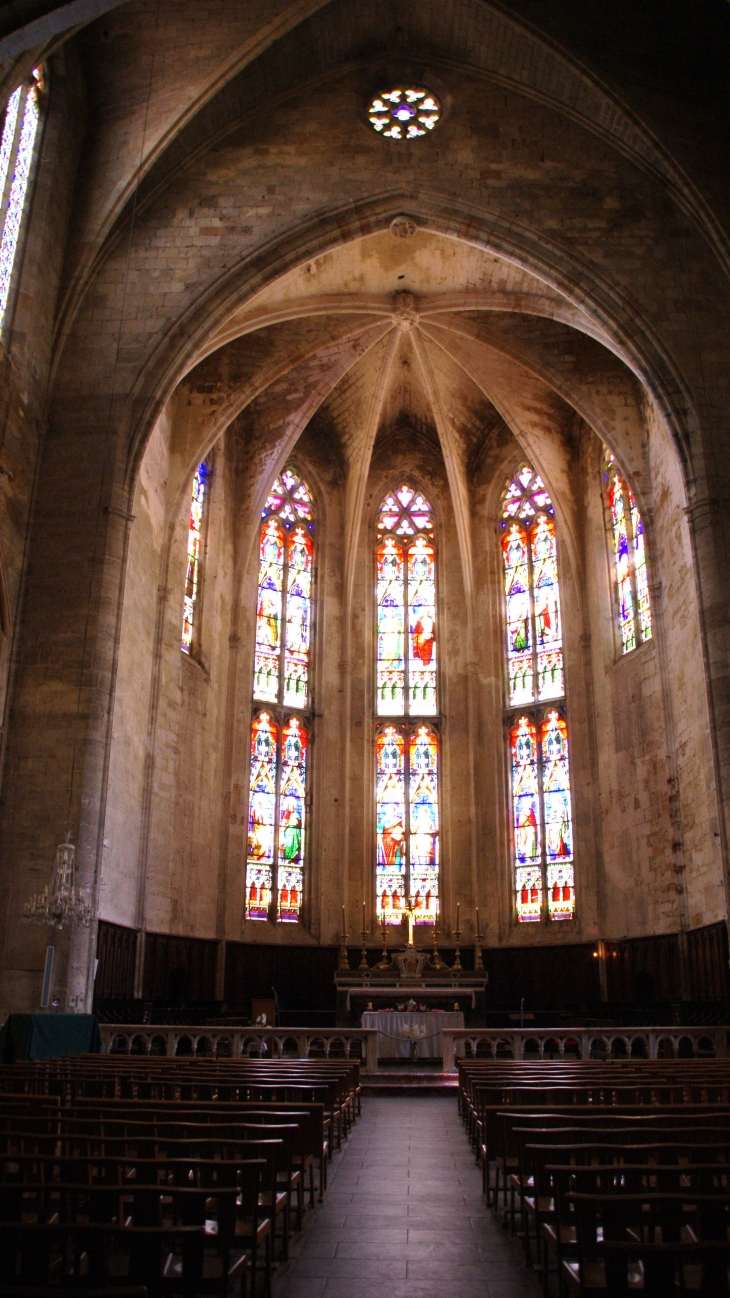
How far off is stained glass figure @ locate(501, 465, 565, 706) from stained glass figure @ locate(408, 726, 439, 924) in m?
2.39

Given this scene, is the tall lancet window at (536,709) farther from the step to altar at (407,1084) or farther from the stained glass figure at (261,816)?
the step to altar at (407,1084)

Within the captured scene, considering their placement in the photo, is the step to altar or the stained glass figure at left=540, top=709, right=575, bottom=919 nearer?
the step to altar

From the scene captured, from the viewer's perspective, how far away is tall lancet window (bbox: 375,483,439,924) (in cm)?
2361

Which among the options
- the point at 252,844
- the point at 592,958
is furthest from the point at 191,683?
the point at 592,958

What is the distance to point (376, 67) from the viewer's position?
60.1 feet

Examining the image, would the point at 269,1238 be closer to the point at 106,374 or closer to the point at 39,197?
the point at 106,374

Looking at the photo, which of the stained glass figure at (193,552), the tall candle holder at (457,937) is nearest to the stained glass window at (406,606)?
the tall candle holder at (457,937)

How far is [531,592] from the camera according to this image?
80.3 feet

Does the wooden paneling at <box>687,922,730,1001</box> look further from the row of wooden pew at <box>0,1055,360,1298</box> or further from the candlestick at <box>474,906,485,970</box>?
the row of wooden pew at <box>0,1055,360,1298</box>

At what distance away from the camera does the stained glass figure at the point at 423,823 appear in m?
23.4

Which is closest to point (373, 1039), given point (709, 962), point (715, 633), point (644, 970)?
point (709, 962)

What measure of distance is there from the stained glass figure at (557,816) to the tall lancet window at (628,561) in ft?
9.66

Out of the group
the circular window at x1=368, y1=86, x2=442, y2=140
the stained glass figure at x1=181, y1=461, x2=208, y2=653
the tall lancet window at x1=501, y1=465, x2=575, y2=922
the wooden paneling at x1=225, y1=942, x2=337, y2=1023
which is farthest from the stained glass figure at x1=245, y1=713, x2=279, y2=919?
the circular window at x1=368, y1=86, x2=442, y2=140

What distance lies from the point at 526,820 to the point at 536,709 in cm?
251
